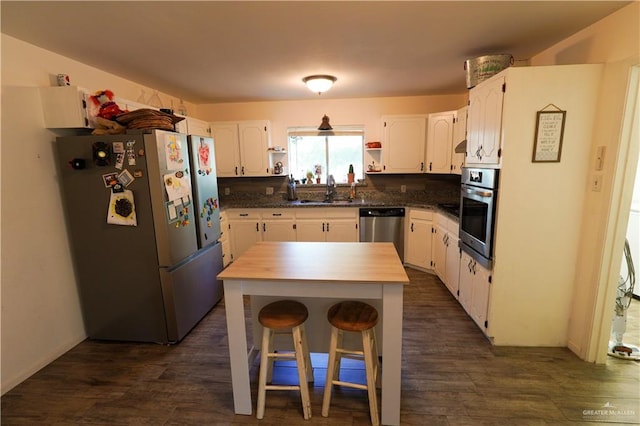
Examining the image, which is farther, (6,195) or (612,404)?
(6,195)

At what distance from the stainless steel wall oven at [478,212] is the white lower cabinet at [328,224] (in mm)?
1532

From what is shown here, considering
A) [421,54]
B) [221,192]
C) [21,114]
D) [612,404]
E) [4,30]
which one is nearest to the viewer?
[612,404]

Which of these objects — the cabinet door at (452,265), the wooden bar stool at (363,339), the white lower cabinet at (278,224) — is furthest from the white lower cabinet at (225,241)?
the cabinet door at (452,265)

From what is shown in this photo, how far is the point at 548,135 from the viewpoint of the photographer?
6.72ft

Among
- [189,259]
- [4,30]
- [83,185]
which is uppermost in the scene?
[4,30]

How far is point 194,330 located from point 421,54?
317 centimetres

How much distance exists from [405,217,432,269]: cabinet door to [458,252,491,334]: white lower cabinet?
93 cm

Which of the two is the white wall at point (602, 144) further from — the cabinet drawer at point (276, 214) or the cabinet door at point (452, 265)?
the cabinet drawer at point (276, 214)

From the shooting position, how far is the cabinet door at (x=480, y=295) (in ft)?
7.76

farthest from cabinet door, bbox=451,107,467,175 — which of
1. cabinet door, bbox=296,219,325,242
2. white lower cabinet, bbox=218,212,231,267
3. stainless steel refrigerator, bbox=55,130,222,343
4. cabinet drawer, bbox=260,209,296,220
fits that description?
white lower cabinet, bbox=218,212,231,267

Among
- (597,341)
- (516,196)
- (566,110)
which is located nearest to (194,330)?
(516,196)

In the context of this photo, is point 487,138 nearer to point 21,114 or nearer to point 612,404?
point 612,404

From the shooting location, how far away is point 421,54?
2551mm

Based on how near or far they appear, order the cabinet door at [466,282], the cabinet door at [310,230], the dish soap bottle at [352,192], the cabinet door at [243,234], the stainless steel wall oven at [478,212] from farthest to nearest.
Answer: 1. the dish soap bottle at [352,192]
2. the cabinet door at [243,234]
3. the cabinet door at [310,230]
4. the cabinet door at [466,282]
5. the stainless steel wall oven at [478,212]
